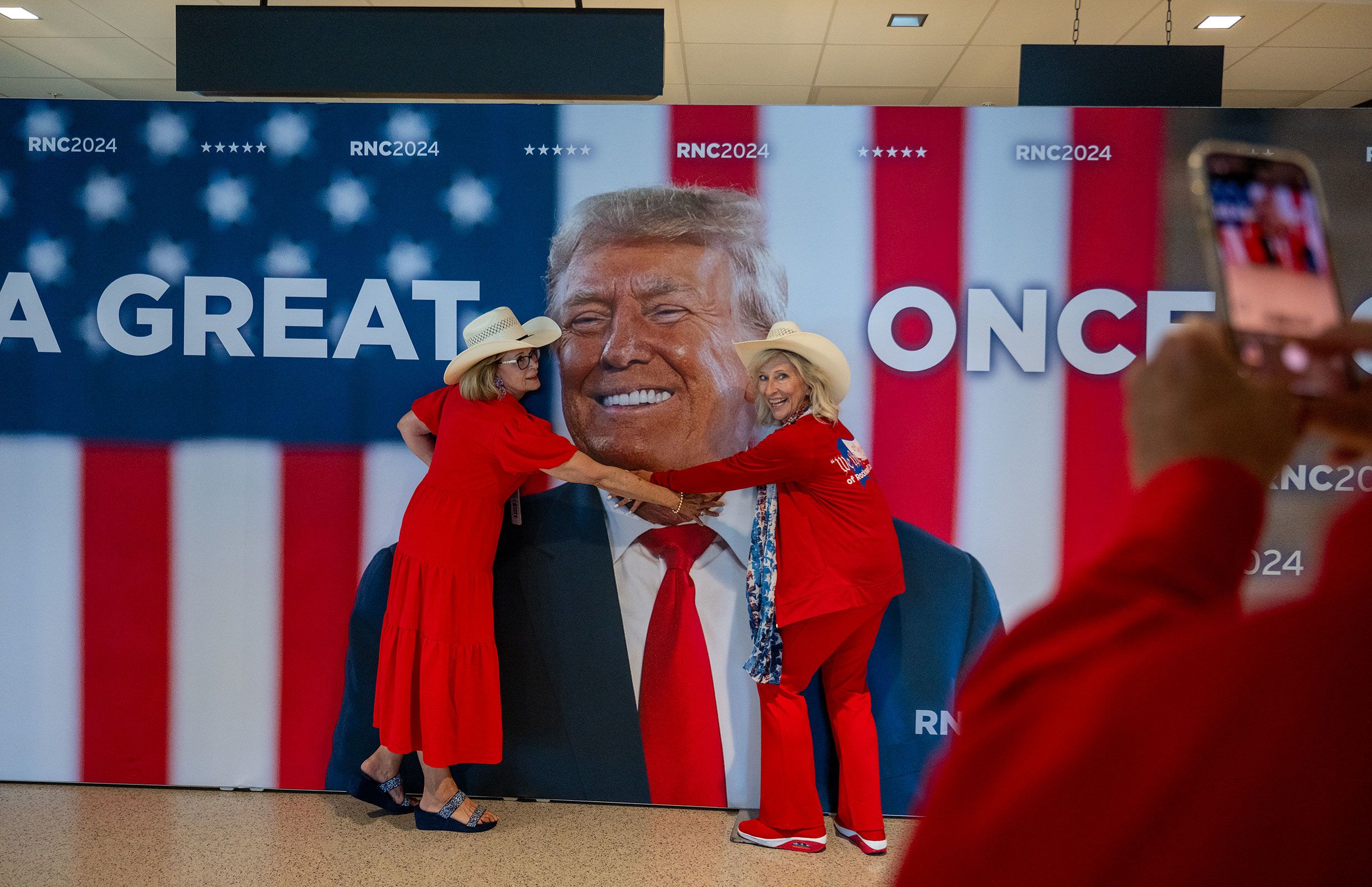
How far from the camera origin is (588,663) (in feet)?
10.9

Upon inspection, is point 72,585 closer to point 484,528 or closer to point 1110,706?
point 484,528

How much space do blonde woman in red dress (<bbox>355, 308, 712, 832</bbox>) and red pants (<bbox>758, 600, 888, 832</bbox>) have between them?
66 centimetres

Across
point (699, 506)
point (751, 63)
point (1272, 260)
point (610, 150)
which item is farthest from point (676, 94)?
point (1272, 260)

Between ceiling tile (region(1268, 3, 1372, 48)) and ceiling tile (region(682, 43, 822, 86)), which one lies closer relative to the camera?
ceiling tile (region(1268, 3, 1372, 48))

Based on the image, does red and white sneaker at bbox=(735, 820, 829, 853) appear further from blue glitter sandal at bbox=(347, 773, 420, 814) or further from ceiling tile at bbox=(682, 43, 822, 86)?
ceiling tile at bbox=(682, 43, 822, 86)

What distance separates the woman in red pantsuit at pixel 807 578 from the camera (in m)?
2.96

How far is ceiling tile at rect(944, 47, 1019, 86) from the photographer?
504 centimetres

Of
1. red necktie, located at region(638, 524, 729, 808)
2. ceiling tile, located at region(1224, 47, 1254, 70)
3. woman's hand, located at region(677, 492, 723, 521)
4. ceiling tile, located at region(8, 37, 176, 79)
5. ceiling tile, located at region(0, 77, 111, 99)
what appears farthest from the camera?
ceiling tile, located at region(0, 77, 111, 99)

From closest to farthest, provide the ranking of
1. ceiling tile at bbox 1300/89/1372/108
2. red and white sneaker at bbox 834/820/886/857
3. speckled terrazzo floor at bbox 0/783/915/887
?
speckled terrazzo floor at bbox 0/783/915/887 < red and white sneaker at bbox 834/820/886/857 < ceiling tile at bbox 1300/89/1372/108

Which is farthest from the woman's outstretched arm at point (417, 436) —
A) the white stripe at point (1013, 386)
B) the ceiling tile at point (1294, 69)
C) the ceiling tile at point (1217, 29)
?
the ceiling tile at point (1294, 69)

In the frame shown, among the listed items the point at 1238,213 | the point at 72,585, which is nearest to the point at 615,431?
the point at 72,585

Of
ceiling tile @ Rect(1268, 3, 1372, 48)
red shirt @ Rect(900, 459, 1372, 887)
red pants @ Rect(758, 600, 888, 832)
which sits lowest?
red pants @ Rect(758, 600, 888, 832)

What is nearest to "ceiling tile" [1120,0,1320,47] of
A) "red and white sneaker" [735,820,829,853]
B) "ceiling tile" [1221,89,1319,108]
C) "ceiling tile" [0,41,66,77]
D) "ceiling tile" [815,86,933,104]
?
"ceiling tile" [1221,89,1319,108]

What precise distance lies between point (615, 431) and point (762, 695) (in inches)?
42.8
